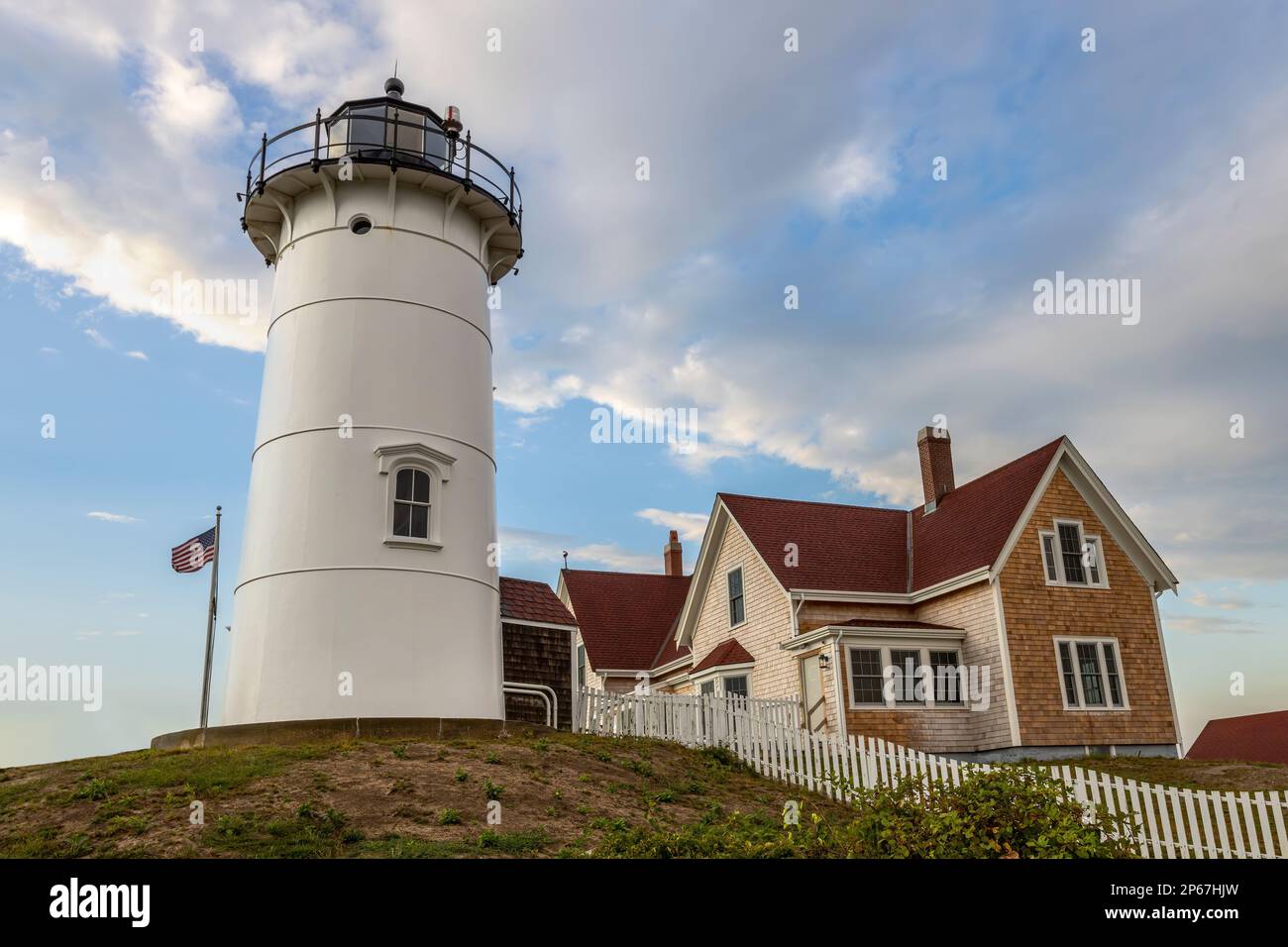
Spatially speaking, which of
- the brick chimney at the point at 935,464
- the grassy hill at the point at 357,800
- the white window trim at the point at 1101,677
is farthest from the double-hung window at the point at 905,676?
the grassy hill at the point at 357,800

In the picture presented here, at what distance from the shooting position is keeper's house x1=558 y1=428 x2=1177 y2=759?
74.0ft

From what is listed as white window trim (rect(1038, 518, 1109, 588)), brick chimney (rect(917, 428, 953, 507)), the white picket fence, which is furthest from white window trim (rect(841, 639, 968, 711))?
brick chimney (rect(917, 428, 953, 507))

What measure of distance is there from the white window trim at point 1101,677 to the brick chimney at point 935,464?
6.44 m

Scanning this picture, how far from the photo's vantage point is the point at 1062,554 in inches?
953

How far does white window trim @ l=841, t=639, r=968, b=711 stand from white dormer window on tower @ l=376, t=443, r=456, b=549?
11.1 meters

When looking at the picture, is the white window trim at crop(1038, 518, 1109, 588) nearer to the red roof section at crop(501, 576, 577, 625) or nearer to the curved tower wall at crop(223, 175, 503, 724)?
the red roof section at crop(501, 576, 577, 625)

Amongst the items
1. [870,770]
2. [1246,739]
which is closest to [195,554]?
[870,770]

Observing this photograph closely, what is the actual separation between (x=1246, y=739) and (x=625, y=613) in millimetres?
21481

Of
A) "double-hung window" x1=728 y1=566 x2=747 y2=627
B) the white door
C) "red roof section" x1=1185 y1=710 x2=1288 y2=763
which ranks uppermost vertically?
"double-hung window" x1=728 y1=566 x2=747 y2=627

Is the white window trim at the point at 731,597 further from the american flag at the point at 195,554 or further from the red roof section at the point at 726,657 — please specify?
the american flag at the point at 195,554
